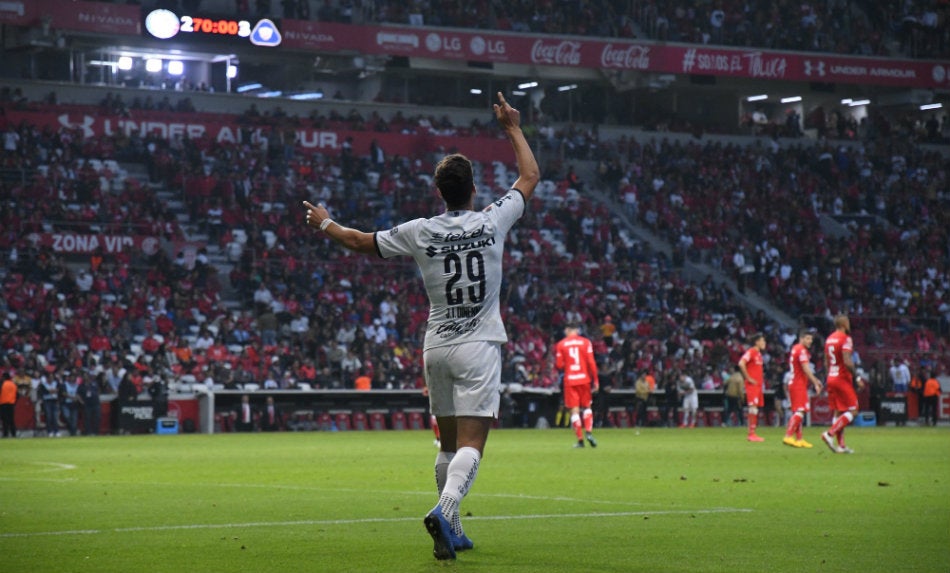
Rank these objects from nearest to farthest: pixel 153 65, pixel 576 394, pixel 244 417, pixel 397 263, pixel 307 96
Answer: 1. pixel 576 394
2. pixel 244 417
3. pixel 397 263
4. pixel 153 65
5. pixel 307 96

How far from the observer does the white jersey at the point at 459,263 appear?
8945 mm

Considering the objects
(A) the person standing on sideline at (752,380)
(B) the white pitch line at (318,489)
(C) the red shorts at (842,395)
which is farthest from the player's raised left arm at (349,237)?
(A) the person standing on sideline at (752,380)

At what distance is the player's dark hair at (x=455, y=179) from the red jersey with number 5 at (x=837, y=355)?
53.6 feet

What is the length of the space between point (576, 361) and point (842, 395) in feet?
19.0

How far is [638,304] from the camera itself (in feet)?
158

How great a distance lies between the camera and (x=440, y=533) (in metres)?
8.49

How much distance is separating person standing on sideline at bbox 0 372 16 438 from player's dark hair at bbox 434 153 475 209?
27.4 metres

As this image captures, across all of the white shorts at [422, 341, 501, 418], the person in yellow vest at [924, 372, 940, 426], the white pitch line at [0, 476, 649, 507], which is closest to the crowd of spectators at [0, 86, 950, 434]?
the person in yellow vest at [924, 372, 940, 426]

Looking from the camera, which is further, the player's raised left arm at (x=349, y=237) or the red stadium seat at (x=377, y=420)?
the red stadium seat at (x=377, y=420)

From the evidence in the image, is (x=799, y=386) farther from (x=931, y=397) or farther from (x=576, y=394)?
(x=931, y=397)

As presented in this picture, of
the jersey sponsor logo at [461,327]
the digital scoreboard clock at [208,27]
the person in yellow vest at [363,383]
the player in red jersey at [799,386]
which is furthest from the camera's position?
the digital scoreboard clock at [208,27]

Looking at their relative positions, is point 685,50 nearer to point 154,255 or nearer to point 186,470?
point 154,255

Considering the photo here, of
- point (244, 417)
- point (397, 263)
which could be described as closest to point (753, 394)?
point (244, 417)

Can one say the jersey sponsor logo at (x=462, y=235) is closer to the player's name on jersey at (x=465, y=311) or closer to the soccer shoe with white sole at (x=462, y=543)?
the player's name on jersey at (x=465, y=311)
